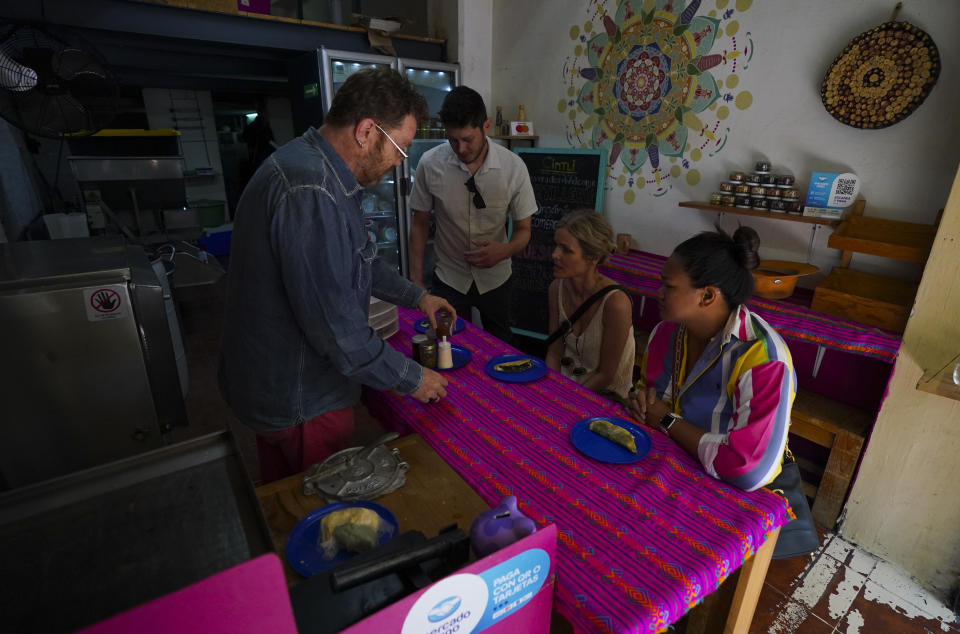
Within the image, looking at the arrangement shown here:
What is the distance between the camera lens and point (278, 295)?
57.3 inches

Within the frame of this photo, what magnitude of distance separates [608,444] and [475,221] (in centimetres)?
196

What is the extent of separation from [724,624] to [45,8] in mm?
5010

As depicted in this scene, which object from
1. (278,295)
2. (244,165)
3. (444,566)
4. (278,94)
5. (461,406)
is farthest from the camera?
(244,165)

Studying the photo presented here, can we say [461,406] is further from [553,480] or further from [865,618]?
[865,618]

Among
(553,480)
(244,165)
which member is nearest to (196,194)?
(244,165)

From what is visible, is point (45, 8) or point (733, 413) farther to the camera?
point (45, 8)

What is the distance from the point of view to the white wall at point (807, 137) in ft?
7.82

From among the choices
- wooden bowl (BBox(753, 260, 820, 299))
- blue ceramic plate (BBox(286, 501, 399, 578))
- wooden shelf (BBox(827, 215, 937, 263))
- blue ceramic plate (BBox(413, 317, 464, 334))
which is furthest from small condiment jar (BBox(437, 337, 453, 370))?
wooden shelf (BBox(827, 215, 937, 263))

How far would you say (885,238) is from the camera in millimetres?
2523

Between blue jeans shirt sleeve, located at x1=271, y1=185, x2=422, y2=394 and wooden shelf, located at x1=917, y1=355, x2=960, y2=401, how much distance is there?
6.82ft

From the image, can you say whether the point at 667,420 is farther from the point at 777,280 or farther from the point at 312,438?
the point at 777,280

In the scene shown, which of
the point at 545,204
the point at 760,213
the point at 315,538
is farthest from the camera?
the point at 545,204

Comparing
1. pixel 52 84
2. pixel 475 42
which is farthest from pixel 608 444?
pixel 475 42

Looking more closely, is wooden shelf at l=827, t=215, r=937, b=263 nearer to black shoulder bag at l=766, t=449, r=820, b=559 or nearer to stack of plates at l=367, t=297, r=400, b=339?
black shoulder bag at l=766, t=449, r=820, b=559
